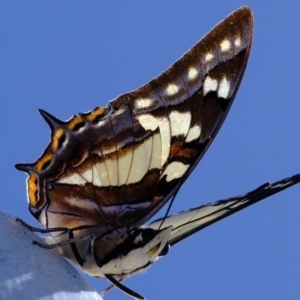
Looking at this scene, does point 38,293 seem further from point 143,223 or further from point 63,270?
point 143,223

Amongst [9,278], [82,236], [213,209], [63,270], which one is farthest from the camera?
[213,209]

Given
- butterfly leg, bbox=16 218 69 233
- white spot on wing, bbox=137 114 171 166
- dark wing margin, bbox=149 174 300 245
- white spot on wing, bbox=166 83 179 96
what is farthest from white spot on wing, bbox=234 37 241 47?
butterfly leg, bbox=16 218 69 233

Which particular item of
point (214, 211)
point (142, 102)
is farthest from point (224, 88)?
point (214, 211)

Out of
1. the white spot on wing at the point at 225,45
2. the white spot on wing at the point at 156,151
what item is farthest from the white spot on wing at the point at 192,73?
the white spot on wing at the point at 156,151

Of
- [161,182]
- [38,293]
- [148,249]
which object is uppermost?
[161,182]

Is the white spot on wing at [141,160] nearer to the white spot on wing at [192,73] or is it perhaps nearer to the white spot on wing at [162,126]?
the white spot on wing at [162,126]

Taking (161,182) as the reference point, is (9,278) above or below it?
below

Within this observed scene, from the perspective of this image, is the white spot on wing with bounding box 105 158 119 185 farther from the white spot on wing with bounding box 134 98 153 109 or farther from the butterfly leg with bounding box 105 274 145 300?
the butterfly leg with bounding box 105 274 145 300

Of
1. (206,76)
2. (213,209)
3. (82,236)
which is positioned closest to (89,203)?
(82,236)
